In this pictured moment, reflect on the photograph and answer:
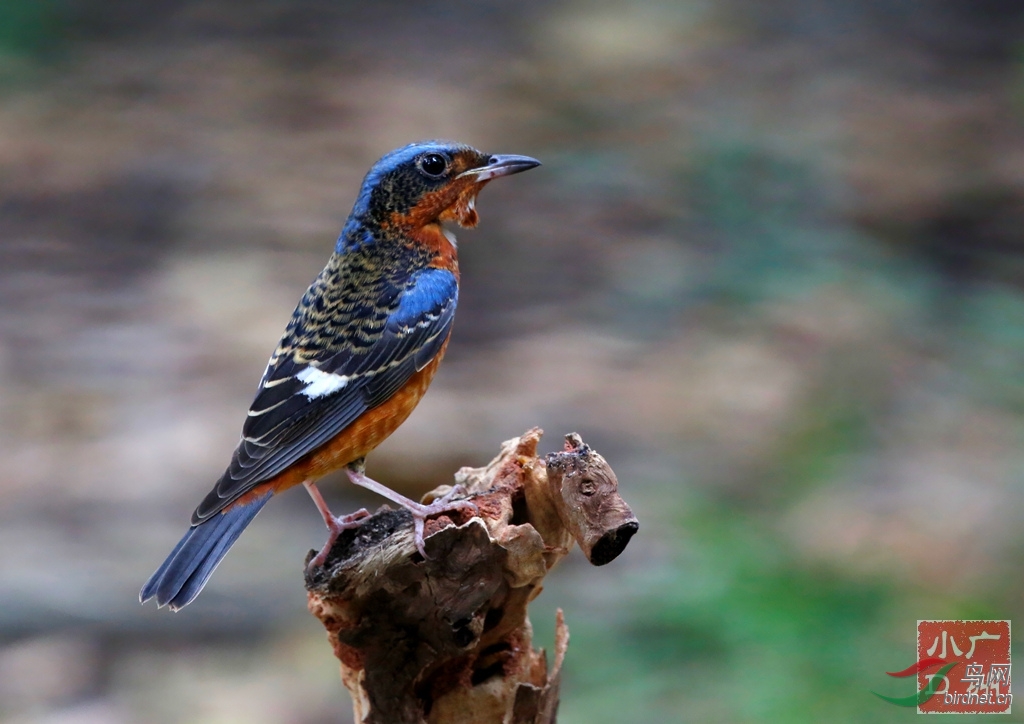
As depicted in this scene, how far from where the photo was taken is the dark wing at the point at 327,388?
4.29 m

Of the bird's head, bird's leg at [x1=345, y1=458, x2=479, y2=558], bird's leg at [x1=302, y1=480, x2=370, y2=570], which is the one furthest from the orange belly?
the bird's head

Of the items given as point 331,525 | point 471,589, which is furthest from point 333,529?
point 471,589

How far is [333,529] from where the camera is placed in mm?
4266

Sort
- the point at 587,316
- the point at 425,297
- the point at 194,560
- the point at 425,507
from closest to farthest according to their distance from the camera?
1. the point at 425,507
2. the point at 194,560
3. the point at 425,297
4. the point at 587,316

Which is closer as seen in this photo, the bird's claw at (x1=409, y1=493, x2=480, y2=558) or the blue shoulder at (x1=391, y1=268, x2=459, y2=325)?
the bird's claw at (x1=409, y1=493, x2=480, y2=558)

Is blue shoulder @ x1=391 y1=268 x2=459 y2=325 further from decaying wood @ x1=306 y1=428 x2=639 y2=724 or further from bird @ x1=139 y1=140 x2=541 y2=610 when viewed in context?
decaying wood @ x1=306 y1=428 x2=639 y2=724

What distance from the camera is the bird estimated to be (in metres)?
4.25

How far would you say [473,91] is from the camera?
11.3m

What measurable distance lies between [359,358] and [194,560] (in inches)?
40.6

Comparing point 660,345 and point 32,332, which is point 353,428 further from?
point 32,332

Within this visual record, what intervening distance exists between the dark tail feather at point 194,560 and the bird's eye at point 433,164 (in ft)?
5.47

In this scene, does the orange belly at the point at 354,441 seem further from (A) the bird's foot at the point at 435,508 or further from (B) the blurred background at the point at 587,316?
(B) the blurred background at the point at 587,316

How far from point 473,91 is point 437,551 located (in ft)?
27.0

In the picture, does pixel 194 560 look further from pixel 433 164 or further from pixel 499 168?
pixel 499 168
